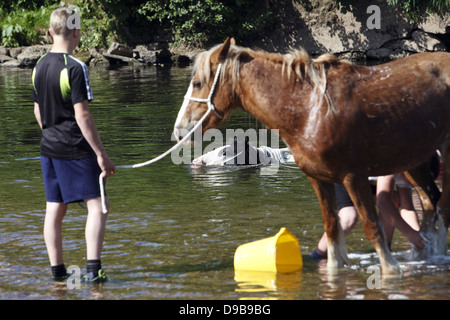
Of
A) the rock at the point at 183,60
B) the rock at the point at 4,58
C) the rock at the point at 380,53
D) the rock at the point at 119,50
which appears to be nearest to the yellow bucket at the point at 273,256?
the rock at the point at 380,53

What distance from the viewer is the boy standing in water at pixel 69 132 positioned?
5.18 meters

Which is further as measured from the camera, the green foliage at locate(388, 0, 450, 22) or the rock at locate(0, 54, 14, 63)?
the rock at locate(0, 54, 14, 63)

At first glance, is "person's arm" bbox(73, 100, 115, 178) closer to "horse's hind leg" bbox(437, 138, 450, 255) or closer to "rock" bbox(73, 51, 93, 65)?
"horse's hind leg" bbox(437, 138, 450, 255)

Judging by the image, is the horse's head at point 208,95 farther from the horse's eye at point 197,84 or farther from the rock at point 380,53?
the rock at point 380,53

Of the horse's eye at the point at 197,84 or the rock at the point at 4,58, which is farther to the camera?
the rock at the point at 4,58

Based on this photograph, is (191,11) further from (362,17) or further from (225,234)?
(225,234)

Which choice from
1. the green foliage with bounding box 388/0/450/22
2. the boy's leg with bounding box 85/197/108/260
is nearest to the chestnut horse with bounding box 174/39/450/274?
the boy's leg with bounding box 85/197/108/260

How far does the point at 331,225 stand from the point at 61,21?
8.86 feet

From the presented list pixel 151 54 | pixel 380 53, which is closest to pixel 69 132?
pixel 380 53

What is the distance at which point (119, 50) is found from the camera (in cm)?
3066

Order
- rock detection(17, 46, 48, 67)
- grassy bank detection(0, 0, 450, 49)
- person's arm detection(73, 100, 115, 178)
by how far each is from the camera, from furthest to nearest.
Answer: rock detection(17, 46, 48, 67), grassy bank detection(0, 0, 450, 49), person's arm detection(73, 100, 115, 178)

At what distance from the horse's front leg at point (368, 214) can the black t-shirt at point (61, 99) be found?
6.76 feet

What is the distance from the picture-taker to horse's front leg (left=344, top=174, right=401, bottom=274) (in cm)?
520

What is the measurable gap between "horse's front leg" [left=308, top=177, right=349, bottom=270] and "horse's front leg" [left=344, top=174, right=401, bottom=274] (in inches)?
12.7
